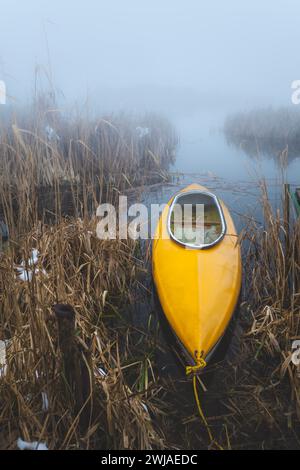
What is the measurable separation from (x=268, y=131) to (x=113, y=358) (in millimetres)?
15080

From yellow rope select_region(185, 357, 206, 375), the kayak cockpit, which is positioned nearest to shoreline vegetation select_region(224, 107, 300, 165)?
the kayak cockpit

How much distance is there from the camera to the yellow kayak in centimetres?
313

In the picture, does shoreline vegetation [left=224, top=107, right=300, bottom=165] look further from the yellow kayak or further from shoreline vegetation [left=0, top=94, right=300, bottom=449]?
shoreline vegetation [left=0, top=94, right=300, bottom=449]

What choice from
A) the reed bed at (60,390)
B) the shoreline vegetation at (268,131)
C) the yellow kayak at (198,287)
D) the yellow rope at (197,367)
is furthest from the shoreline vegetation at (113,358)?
the shoreline vegetation at (268,131)

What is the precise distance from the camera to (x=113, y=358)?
2.77m

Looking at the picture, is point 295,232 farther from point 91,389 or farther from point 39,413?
point 39,413

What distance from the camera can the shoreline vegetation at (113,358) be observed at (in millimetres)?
2334

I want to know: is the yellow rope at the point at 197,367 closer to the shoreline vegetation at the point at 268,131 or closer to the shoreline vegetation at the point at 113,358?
the shoreline vegetation at the point at 113,358

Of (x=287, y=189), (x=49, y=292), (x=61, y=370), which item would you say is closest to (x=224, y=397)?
(x=61, y=370)

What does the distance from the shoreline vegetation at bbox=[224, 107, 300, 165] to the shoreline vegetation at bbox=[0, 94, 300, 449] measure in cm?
1073

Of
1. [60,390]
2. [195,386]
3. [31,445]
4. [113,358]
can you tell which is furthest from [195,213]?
[31,445]

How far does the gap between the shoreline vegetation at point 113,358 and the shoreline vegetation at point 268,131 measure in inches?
423

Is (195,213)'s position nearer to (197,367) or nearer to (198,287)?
(198,287)
